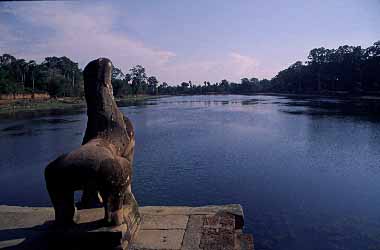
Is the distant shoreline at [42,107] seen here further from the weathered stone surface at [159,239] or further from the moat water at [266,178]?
the weathered stone surface at [159,239]

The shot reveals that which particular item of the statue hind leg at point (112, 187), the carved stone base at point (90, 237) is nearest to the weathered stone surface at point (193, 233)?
the carved stone base at point (90, 237)

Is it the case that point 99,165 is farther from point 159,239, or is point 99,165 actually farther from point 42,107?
point 42,107

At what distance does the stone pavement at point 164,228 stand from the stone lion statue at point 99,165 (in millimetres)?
365

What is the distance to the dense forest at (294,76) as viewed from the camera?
67.4m

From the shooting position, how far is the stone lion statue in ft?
13.7

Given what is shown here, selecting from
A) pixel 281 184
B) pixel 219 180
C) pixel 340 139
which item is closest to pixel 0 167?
pixel 219 180

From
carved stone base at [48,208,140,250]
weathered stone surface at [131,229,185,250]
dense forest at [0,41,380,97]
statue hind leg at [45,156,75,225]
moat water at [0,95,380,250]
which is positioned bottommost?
moat water at [0,95,380,250]

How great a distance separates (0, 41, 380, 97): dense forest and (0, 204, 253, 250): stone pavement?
5569 cm

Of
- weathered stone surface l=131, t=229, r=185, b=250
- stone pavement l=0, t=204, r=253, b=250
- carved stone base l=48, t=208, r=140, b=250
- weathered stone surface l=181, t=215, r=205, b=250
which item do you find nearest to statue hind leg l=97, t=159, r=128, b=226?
carved stone base l=48, t=208, r=140, b=250

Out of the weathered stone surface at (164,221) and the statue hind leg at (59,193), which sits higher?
the statue hind leg at (59,193)

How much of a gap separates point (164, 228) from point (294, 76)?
95923mm

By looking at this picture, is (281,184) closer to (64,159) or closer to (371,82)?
(64,159)

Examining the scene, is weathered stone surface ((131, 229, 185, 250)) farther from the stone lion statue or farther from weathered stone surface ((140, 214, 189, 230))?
the stone lion statue

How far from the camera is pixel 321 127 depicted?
88.9 feet
